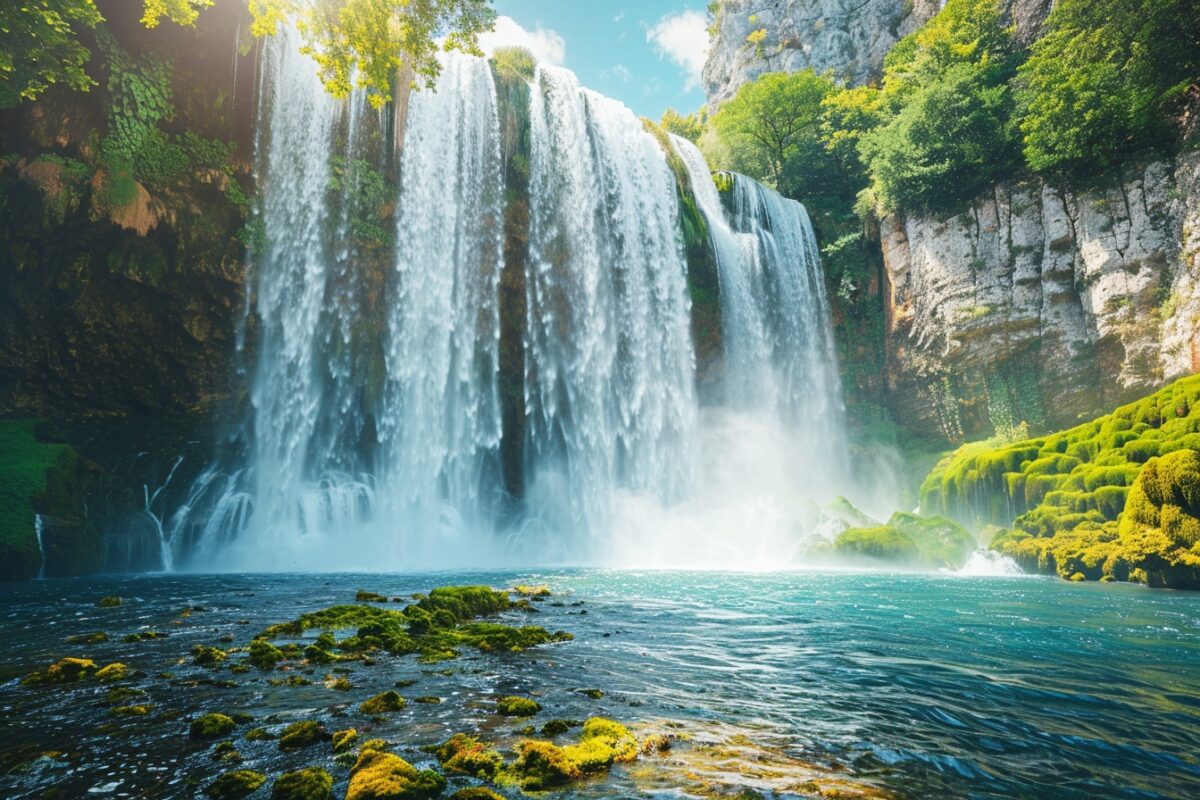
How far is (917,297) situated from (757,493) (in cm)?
1176

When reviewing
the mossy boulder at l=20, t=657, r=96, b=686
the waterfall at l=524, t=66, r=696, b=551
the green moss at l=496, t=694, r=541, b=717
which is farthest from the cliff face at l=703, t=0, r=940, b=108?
the mossy boulder at l=20, t=657, r=96, b=686

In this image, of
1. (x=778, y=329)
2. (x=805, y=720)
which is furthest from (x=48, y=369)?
(x=778, y=329)

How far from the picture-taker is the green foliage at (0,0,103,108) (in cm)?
1280

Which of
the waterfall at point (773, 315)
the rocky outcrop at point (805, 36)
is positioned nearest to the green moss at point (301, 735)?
the waterfall at point (773, 315)

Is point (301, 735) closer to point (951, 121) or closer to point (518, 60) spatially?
point (518, 60)

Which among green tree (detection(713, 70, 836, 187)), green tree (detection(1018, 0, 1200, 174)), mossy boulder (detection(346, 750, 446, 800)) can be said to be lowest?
mossy boulder (detection(346, 750, 446, 800))

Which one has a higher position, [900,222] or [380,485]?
[900,222]

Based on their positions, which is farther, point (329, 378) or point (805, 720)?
point (329, 378)

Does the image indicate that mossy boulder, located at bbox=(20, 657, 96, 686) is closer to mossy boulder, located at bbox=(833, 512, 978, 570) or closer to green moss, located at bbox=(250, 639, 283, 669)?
green moss, located at bbox=(250, 639, 283, 669)

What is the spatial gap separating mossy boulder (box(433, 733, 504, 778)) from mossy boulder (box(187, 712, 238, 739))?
1.43 m

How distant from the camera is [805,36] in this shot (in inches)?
1858

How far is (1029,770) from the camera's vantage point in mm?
3254

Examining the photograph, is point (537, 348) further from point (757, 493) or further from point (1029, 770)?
point (1029, 770)

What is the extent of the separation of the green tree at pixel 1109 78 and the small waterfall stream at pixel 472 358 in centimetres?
1282
